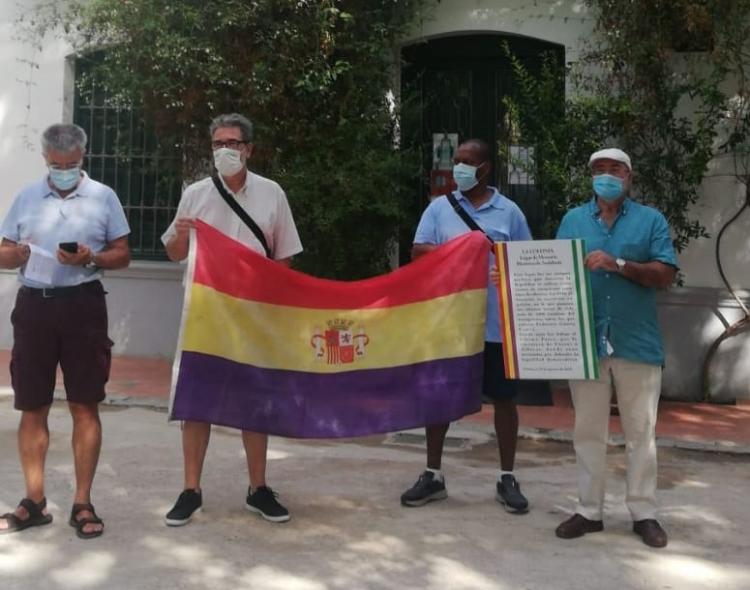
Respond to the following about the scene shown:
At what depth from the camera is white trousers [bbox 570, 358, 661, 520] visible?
4910 millimetres

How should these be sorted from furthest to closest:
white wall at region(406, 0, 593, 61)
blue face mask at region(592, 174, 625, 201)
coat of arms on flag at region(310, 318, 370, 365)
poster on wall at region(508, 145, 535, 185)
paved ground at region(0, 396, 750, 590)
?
white wall at region(406, 0, 593, 61) → poster on wall at region(508, 145, 535, 185) → coat of arms on flag at region(310, 318, 370, 365) → blue face mask at region(592, 174, 625, 201) → paved ground at region(0, 396, 750, 590)

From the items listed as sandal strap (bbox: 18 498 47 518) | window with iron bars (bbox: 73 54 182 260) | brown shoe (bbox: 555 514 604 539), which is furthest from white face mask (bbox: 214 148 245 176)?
window with iron bars (bbox: 73 54 182 260)

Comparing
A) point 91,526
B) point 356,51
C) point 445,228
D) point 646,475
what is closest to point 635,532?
point 646,475

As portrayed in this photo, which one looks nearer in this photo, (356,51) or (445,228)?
(445,228)

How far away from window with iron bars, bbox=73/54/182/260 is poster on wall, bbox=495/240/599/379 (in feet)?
20.9

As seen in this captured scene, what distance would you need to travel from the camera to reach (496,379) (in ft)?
17.9

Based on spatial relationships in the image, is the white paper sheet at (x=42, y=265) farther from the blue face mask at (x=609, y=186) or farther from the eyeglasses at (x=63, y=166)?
the blue face mask at (x=609, y=186)

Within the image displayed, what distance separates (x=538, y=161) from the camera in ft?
28.9

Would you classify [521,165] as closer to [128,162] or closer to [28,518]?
[128,162]

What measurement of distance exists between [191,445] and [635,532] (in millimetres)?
2287

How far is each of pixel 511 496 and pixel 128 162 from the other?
23.0 feet

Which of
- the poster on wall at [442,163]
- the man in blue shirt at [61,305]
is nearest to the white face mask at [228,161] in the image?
the man in blue shirt at [61,305]

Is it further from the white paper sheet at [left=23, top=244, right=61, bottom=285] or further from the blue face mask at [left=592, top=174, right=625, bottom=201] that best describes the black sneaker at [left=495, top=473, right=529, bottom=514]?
the white paper sheet at [left=23, top=244, right=61, bottom=285]

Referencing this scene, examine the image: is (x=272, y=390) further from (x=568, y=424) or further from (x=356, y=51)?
(x=356, y=51)
